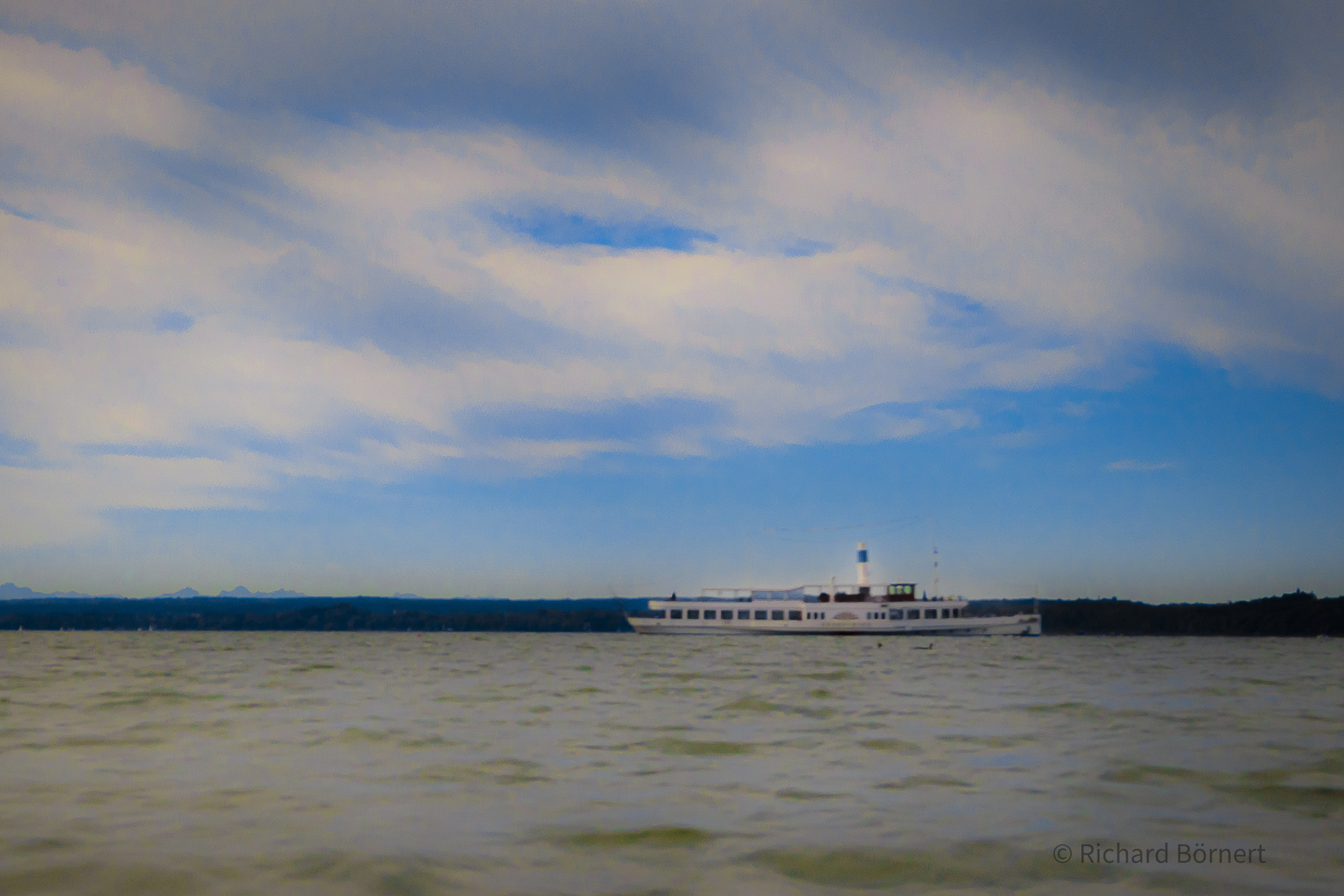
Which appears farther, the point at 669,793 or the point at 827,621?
the point at 827,621

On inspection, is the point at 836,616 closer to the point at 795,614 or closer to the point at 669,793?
the point at 795,614

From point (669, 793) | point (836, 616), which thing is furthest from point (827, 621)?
point (669, 793)

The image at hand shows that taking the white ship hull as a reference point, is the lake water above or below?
above

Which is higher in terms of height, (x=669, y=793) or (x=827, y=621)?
(x=669, y=793)

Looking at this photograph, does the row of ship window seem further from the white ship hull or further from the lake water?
the lake water

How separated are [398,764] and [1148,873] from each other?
1184cm

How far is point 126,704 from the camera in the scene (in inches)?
1065

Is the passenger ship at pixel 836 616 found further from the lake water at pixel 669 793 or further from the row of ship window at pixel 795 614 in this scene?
the lake water at pixel 669 793

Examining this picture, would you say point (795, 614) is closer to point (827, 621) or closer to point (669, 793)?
point (827, 621)

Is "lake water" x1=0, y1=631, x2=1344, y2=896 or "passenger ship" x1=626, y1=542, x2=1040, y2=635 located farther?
"passenger ship" x1=626, y1=542, x2=1040, y2=635

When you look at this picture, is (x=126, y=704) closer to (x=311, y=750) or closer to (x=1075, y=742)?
(x=311, y=750)

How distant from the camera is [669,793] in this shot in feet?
45.2

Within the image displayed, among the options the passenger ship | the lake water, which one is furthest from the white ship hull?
the lake water

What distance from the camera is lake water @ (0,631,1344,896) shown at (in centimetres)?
948
